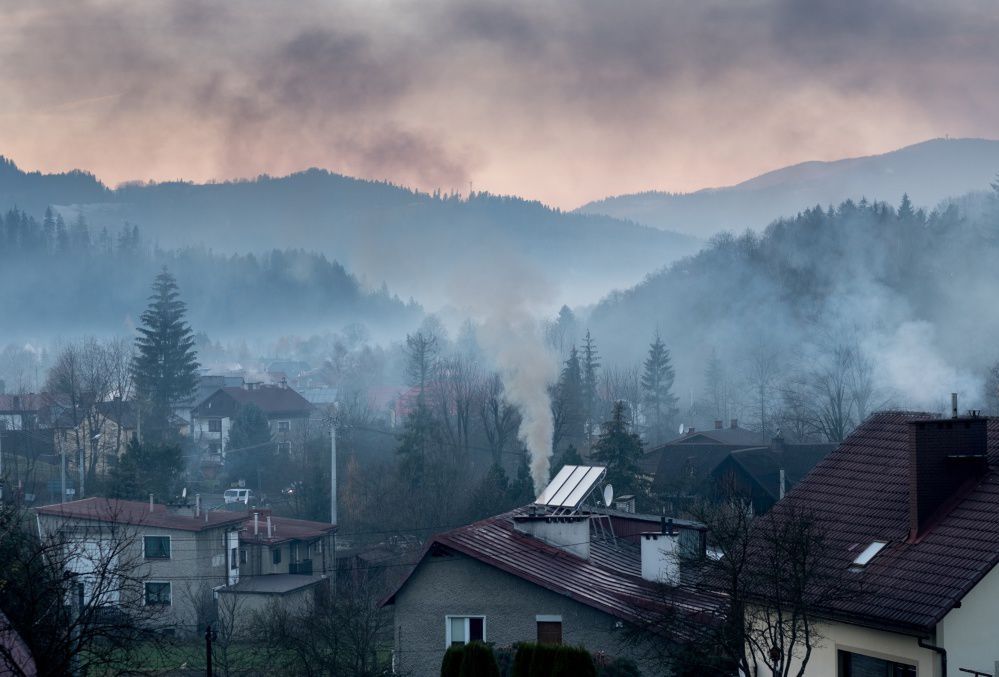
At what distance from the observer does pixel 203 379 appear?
396 ft

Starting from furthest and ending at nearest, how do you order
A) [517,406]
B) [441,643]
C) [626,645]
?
[517,406] < [441,643] < [626,645]

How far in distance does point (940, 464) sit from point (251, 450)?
67.9 m

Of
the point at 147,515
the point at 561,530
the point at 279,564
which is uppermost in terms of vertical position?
the point at 561,530

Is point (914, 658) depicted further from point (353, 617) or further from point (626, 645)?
point (353, 617)

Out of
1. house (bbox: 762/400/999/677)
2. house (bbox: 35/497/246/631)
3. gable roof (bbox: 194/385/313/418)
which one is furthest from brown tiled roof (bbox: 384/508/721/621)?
gable roof (bbox: 194/385/313/418)

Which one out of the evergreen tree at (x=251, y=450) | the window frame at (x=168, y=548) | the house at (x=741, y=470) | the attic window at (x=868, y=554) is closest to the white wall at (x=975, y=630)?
the attic window at (x=868, y=554)

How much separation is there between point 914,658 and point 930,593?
83cm

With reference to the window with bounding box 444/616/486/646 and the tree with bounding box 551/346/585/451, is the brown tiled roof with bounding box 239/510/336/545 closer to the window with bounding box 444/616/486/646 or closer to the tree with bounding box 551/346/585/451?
the window with bounding box 444/616/486/646

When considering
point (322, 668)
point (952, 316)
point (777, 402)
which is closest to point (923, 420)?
point (322, 668)

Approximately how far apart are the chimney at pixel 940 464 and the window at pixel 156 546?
101ft

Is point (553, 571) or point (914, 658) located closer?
point (914, 658)

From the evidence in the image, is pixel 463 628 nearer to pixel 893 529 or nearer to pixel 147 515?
pixel 893 529

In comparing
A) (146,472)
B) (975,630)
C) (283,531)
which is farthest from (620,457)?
(975,630)

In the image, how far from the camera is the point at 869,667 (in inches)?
637
